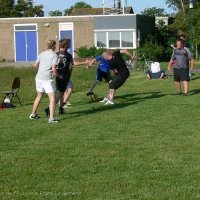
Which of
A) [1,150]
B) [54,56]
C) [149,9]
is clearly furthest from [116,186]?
[149,9]

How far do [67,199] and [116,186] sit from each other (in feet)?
2.33

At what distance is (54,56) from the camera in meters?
11.5

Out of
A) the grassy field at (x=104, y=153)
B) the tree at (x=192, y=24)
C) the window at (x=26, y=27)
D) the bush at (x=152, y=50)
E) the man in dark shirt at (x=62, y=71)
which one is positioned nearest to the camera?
the grassy field at (x=104, y=153)

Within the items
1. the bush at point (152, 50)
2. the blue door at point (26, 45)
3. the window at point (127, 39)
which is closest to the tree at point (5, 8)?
the blue door at point (26, 45)

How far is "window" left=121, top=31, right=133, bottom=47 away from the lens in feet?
157

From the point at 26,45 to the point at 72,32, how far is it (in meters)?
4.65

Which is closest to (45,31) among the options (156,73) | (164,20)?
(164,20)

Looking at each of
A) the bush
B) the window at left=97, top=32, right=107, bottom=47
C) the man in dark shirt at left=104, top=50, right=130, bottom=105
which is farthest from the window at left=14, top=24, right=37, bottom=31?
the man in dark shirt at left=104, top=50, right=130, bottom=105

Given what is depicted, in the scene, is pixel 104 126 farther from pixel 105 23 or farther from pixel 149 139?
pixel 105 23

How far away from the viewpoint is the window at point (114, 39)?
4825 cm

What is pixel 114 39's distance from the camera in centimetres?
4841

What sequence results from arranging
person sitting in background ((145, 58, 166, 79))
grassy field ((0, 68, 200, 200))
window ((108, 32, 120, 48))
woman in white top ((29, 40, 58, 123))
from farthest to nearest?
window ((108, 32, 120, 48)) → person sitting in background ((145, 58, 166, 79)) → woman in white top ((29, 40, 58, 123)) → grassy field ((0, 68, 200, 200))

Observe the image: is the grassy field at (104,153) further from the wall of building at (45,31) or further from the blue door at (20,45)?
the blue door at (20,45)

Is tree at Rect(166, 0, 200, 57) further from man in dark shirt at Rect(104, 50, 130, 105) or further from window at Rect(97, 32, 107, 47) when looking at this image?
man in dark shirt at Rect(104, 50, 130, 105)
